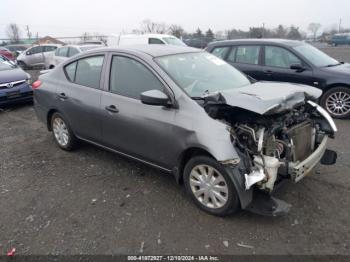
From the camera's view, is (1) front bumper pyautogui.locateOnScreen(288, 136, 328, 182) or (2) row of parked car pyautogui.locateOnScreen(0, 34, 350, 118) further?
(2) row of parked car pyautogui.locateOnScreen(0, 34, 350, 118)

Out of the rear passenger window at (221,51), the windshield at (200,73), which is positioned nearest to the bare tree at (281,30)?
the rear passenger window at (221,51)

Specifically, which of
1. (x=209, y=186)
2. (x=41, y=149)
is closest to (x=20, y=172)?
(x=41, y=149)

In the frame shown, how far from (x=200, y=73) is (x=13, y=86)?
6.19 meters

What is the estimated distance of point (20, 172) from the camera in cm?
465

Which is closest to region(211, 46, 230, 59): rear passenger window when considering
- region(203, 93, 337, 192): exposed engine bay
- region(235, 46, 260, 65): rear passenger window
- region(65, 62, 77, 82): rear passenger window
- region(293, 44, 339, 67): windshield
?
region(235, 46, 260, 65): rear passenger window

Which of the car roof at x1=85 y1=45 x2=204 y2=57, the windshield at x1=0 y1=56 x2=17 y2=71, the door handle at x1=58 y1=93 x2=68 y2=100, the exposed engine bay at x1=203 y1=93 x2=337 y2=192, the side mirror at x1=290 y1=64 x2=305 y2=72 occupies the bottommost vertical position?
the exposed engine bay at x1=203 y1=93 x2=337 y2=192

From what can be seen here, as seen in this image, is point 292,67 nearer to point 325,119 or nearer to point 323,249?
point 325,119

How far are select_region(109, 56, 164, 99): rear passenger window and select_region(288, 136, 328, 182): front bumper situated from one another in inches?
63.8

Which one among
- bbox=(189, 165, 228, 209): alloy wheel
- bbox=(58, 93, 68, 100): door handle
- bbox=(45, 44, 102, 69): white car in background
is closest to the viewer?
bbox=(189, 165, 228, 209): alloy wheel

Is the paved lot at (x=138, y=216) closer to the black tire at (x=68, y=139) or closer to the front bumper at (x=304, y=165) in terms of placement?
Result: the black tire at (x=68, y=139)

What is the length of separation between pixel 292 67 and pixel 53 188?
5.40m

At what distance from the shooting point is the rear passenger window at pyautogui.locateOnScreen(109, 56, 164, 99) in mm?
3744

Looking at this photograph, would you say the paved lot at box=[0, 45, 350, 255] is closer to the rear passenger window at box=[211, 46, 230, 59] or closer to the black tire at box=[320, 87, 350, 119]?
the black tire at box=[320, 87, 350, 119]

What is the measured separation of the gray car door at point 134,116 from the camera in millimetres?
3586
